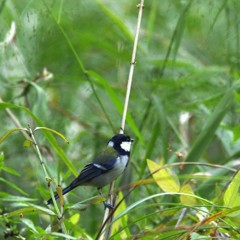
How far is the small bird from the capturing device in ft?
8.82

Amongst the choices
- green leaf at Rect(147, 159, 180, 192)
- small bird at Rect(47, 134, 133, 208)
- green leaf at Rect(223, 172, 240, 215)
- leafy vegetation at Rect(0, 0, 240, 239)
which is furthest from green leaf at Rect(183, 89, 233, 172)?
green leaf at Rect(223, 172, 240, 215)

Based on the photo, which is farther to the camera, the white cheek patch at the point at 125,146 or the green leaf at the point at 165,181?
the white cheek patch at the point at 125,146

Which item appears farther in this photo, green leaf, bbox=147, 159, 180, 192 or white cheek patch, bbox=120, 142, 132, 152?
white cheek patch, bbox=120, 142, 132, 152

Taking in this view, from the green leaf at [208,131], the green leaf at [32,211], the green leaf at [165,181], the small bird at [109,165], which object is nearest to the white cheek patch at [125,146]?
the small bird at [109,165]

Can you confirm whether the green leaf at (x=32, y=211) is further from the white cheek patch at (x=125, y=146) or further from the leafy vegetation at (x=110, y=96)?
the white cheek patch at (x=125, y=146)

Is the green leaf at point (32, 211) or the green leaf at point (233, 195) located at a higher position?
the green leaf at point (32, 211)

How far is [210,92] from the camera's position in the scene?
12.2 feet

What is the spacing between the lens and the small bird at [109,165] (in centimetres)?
269

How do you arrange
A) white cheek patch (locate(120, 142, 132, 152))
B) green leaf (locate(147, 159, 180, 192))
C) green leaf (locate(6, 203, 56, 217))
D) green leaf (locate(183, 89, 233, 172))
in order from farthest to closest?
white cheek patch (locate(120, 142, 132, 152)) < green leaf (locate(183, 89, 233, 172)) < green leaf (locate(147, 159, 180, 192)) < green leaf (locate(6, 203, 56, 217))

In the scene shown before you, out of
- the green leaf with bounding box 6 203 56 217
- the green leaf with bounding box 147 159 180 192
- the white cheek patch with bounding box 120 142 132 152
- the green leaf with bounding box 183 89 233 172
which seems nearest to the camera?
the green leaf with bounding box 6 203 56 217

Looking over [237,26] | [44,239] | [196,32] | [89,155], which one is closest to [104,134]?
[89,155]

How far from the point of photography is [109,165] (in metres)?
2.79

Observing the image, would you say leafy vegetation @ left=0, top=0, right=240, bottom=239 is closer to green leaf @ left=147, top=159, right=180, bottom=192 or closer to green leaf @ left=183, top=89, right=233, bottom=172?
green leaf @ left=183, top=89, right=233, bottom=172

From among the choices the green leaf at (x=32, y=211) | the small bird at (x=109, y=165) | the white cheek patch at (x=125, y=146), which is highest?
the green leaf at (x=32, y=211)
